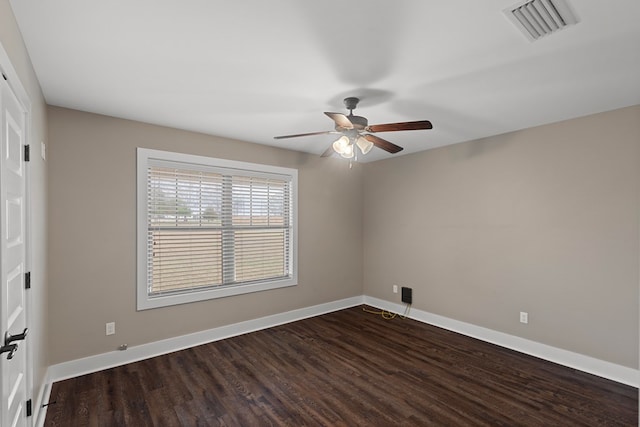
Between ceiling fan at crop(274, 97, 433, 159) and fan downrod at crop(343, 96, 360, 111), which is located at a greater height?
fan downrod at crop(343, 96, 360, 111)

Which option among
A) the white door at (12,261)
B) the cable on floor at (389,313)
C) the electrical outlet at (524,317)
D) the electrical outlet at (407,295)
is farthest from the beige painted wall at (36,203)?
the electrical outlet at (524,317)

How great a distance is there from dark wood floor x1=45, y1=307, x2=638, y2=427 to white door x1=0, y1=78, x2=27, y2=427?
2.82 feet

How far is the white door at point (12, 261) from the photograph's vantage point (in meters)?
1.38

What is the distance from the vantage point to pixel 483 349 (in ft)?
11.7

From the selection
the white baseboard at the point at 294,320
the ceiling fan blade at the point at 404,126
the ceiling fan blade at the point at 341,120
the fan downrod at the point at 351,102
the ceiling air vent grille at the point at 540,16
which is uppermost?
the ceiling air vent grille at the point at 540,16

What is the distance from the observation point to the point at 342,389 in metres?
2.73

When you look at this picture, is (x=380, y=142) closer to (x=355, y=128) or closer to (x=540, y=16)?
(x=355, y=128)

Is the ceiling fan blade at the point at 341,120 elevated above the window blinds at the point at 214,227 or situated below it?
above

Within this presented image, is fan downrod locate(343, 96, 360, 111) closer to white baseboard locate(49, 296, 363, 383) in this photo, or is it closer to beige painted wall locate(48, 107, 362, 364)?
beige painted wall locate(48, 107, 362, 364)

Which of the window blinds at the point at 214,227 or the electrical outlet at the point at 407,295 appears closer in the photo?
the window blinds at the point at 214,227

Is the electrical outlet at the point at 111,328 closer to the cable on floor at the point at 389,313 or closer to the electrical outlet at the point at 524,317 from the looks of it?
the cable on floor at the point at 389,313

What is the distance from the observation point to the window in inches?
134

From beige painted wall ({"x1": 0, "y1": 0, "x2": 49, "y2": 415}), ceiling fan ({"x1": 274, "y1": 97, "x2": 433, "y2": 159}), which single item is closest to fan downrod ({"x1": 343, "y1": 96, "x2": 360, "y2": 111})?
ceiling fan ({"x1": 274, "y1": 97, "x2": 433, "y2": 159})

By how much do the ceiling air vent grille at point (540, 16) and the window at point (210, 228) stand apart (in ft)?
10.4
